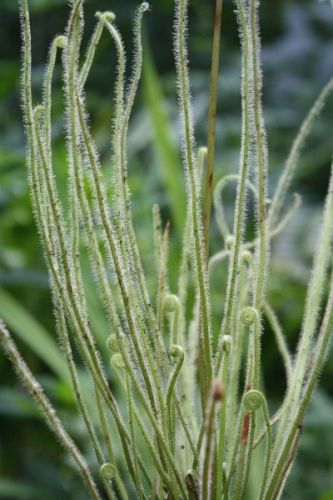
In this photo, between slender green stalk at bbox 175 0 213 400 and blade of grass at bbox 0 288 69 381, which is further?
blade of grass at bbox 0 288 69 381

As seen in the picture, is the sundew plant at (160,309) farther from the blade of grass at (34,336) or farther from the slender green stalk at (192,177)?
the blade of grass at (34,336)

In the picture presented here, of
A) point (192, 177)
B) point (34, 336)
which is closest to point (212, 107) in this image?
point (192, 177)

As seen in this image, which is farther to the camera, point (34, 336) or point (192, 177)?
point (34, 336)

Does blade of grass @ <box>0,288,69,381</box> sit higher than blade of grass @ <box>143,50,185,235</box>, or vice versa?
blade of grass @ <box>143,50,185,235</box>

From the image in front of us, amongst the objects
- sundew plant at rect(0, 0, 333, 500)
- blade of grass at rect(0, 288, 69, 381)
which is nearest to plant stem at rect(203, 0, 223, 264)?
sundew plant at rect(0, 0, 333, 500)

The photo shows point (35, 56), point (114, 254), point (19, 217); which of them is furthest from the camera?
point (35, 56)

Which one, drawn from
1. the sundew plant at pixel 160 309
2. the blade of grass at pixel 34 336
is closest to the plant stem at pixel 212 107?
the sundew plant at pixel 160 309

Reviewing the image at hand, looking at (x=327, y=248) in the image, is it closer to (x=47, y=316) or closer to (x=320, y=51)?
(x=47, y=316)

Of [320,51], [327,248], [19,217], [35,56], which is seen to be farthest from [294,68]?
[327,248]

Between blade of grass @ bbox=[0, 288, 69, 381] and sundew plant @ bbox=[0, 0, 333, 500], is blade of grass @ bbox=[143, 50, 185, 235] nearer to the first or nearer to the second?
blade of grass @ bbox=[0, 288, 69, 381]

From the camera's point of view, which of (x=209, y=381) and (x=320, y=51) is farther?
(x=320, y=51)

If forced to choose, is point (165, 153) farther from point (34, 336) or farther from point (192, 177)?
point (192, 177)
